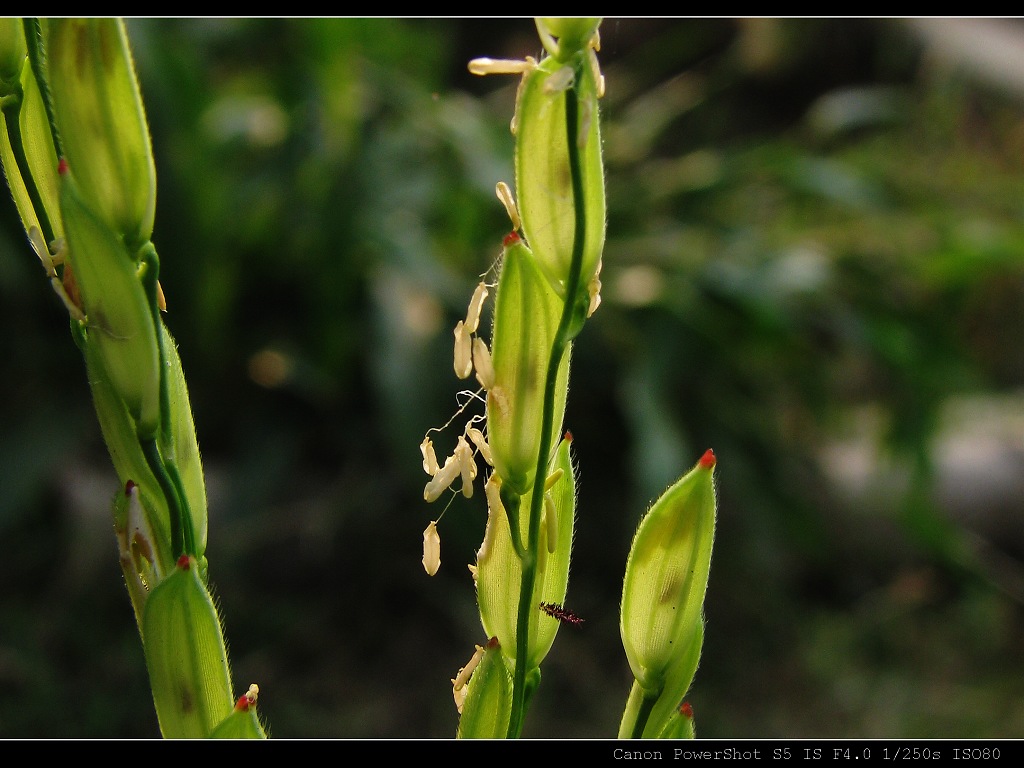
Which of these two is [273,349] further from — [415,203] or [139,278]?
[139,278]

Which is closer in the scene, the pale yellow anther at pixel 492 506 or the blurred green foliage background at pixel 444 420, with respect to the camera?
the pale yellow anther at pixel 492 506

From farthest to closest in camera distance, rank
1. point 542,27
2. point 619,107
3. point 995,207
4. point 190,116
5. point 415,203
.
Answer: point 619,107, point 995,207, point 415,203, point 190,116, point 542,27

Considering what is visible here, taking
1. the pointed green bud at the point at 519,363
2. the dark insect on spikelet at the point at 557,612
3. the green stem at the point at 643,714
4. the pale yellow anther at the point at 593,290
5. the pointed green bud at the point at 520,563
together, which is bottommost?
the green stem at the point at 643,714

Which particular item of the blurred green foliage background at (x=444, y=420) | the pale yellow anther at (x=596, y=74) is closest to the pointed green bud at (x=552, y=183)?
the pale yellow anther at (x=596, y=74)

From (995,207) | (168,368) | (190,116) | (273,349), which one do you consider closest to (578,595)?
(273,349)

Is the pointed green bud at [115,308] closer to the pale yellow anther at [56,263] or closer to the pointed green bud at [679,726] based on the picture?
the pale yellow anther at [56,263]

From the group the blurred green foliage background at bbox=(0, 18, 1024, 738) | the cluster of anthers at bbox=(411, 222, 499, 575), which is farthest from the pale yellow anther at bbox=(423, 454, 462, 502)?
the blurred green foliage background at bbox=(0, 18, 1024, 738)
